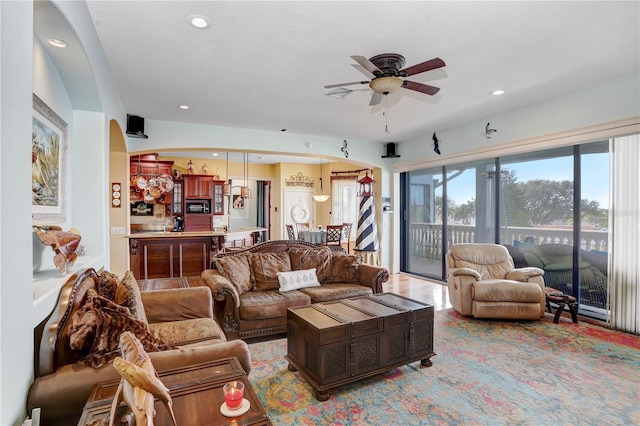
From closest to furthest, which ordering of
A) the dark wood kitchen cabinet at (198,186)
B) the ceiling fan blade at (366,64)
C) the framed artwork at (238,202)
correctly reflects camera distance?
1. the ceiling fan blade at (366,64)
2. the dark wood kitchen cabinet at (198,186)
3. the framed artwork at (238,202)

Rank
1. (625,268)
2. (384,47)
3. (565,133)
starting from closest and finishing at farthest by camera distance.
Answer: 1. (384,47)
2. (625,268)
3. (565,133)

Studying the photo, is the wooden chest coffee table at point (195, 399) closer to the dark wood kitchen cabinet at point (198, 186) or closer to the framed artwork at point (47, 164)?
the framed artwork at point (47, 164)

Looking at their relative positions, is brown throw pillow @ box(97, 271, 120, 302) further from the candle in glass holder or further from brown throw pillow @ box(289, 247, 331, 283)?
brown throw pillow @ box(289, 247, 331, 283)

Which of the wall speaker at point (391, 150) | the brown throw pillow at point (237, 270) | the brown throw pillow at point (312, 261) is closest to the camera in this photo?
the brown throw pillow at point (237, 270)

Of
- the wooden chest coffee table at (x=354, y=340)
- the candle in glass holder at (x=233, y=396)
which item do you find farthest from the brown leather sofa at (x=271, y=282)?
the candle in glass holder at (x=233, y=396)

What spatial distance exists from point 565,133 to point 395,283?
11.8 ft

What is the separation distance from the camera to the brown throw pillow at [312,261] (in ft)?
14.6

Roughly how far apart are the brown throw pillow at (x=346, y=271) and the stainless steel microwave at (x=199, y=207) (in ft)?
17.6

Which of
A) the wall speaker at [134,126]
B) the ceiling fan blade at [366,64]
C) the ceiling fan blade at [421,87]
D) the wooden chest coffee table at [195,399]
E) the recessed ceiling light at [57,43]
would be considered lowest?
the wooden chest coffee table at [195,399]

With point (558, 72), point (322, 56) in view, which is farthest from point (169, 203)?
point (558, 72)

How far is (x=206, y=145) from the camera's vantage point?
5480 mm

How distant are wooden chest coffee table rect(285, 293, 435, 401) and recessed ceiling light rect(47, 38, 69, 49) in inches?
99.5

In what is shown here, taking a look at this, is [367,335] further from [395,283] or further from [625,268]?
[395,283]

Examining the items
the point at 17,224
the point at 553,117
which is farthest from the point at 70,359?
the point at 553,117
